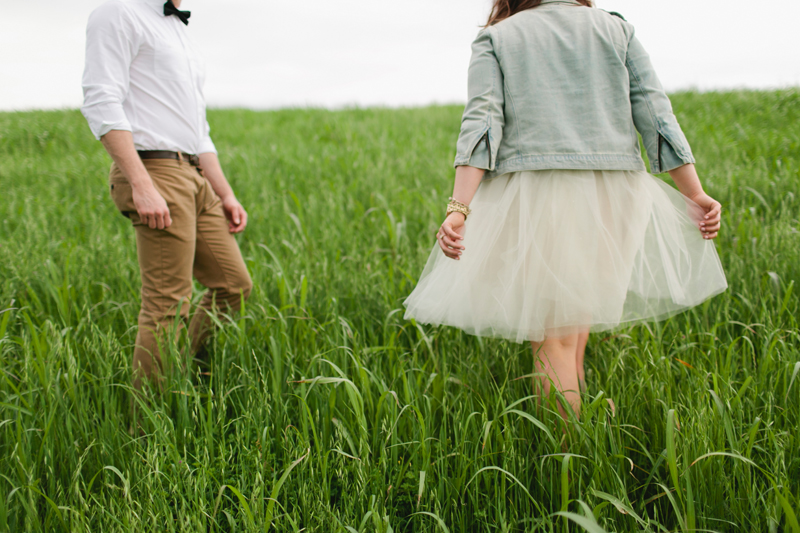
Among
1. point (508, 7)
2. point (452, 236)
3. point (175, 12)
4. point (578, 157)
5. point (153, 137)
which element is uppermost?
point (175, 12)

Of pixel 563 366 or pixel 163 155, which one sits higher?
pixel 163 155

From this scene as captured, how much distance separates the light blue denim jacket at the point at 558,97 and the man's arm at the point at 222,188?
1347 mm

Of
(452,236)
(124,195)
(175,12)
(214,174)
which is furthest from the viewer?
(214,174)

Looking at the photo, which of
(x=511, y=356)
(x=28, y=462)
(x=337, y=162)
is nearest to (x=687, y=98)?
(x=337, y=162)

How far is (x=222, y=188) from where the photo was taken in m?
2.27

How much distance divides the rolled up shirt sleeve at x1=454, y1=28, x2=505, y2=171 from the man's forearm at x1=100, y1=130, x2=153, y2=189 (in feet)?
3.91

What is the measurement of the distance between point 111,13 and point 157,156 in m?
0.53

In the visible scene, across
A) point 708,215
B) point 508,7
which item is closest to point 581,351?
point 708,215

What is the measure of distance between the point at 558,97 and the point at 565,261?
21.3 inches

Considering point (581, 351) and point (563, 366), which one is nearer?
point (563, 366)

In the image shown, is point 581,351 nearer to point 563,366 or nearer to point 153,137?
point 563,366

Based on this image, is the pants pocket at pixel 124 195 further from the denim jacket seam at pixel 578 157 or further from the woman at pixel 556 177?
the denim jacket seam at pixel 578 157

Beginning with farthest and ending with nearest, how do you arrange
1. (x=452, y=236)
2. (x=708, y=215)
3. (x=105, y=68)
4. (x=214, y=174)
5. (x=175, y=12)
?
(x=214, y=174), (x=175, y=12), (x=105, y=68), (x=708, y=215), (x=452, y=236)

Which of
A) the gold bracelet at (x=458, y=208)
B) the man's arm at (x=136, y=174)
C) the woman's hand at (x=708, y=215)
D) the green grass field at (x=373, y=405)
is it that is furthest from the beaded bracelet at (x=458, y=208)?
the man's arm at (x=136, y=174)
